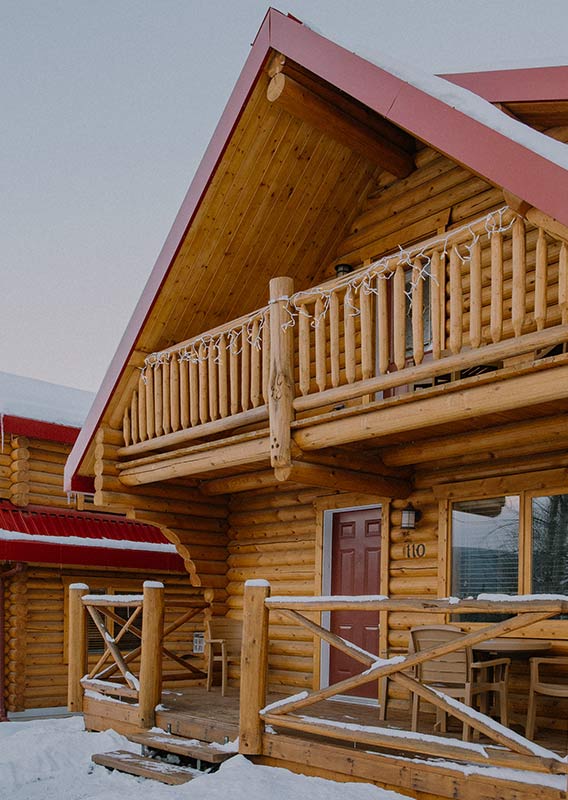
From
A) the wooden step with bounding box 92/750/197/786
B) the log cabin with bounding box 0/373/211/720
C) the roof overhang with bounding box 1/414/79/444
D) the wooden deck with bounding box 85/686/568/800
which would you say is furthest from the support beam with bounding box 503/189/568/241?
the roof overhang with bounding box 1/414/79/444

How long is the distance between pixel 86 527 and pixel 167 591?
3.06 meters

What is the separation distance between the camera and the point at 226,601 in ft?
42.0

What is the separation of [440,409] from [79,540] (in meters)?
11.0

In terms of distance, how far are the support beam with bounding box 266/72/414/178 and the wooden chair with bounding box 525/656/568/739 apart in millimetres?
5958

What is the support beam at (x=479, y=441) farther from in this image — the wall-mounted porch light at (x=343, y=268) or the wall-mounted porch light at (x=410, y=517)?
the wall-mounted porch light at (x=343, y=268)

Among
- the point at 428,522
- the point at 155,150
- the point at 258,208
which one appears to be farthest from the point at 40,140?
the point at 428,522

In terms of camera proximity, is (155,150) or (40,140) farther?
(155,150)

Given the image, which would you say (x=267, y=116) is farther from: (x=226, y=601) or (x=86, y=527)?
(x=86, y=527)

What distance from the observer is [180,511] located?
39.9 feet

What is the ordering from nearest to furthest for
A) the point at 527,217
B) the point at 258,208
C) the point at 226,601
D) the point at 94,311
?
the point at 527,217
the point at 258,208
the point at 226,601
the point at 94,311

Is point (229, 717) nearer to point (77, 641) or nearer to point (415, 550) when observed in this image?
point (415, 550)

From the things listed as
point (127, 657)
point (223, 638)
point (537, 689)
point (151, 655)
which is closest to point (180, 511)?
point (223, 638)

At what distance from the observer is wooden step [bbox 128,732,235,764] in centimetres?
807

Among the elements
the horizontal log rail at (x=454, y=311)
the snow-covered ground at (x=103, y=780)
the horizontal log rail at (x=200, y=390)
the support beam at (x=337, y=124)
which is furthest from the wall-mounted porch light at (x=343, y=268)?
the snow-covered ground at (x=103, y=780)
